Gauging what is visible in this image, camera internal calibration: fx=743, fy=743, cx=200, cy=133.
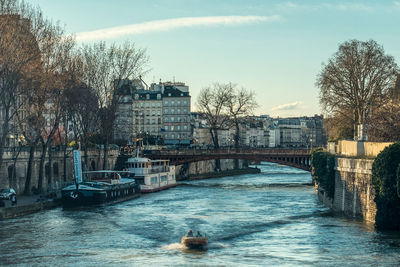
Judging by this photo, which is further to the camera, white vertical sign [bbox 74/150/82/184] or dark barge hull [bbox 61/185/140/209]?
white vertical sign [bbox 74/150/82/184]

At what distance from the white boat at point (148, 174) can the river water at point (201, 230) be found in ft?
52.6

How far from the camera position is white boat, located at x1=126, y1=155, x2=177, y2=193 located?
75.8 m

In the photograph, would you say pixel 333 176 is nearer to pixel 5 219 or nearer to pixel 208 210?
pixel 208 210

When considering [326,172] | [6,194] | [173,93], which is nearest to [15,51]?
[6,194]

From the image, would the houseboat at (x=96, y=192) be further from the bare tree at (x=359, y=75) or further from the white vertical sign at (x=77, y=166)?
the bare tree at (x=359, y=75)

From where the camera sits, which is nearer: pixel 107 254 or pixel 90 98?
pixel 107 254

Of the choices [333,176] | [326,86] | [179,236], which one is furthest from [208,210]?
[326,86]

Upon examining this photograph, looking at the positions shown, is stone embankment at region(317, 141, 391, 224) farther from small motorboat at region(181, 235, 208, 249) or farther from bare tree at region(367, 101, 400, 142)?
small motorboat at region(181, 235, 208, 249)

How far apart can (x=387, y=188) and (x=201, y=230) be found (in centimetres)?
1092

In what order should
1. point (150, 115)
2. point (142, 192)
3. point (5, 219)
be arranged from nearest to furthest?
point (5, 219) < point (142, 192) < point (150, 115)

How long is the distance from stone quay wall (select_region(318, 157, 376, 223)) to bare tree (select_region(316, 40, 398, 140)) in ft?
88.0

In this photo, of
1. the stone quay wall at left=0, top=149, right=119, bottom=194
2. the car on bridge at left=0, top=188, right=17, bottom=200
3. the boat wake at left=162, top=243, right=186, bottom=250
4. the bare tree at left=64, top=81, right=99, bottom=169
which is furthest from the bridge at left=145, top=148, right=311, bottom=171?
the boat wake at left=162, top=243, right=186, bottom=250

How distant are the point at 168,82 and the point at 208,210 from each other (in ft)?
337

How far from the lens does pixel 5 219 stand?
1818 inches
